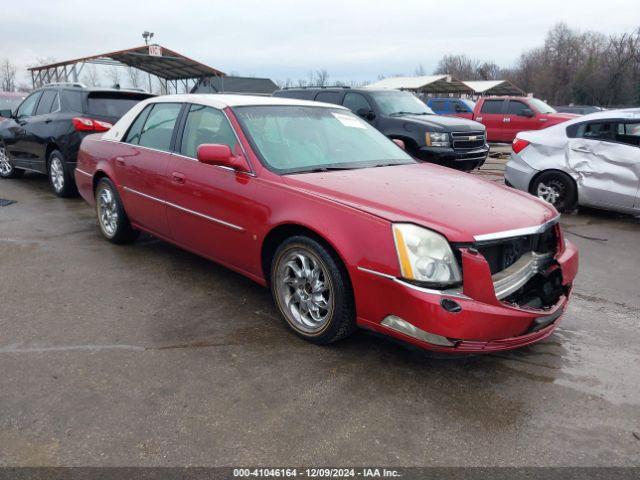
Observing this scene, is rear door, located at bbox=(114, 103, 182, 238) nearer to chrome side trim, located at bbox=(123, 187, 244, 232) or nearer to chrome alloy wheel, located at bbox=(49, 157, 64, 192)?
chrome side trim, located at bbox=(123, 187, 244, 232)

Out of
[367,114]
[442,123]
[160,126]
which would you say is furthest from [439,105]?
[160,126]

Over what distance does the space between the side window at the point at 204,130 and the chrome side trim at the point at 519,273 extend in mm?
2127

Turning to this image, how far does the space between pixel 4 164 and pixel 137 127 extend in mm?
6414

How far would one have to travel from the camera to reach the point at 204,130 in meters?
4.25

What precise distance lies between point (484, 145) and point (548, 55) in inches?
3246

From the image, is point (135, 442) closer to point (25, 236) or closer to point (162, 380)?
point (162, 380)

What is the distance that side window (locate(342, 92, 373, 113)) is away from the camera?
10.1 meters

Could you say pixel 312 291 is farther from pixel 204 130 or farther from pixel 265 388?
pixel 204 130

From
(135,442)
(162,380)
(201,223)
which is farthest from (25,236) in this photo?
(135,442)

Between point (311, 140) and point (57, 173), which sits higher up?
point (311, 140)

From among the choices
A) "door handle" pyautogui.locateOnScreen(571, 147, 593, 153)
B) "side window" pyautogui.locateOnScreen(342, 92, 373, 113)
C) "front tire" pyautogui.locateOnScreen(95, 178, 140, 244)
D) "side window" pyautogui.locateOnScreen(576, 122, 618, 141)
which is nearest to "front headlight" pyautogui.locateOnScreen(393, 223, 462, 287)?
"front tire" pyautogui.locateOnScreen(95, 178, 140, 244)

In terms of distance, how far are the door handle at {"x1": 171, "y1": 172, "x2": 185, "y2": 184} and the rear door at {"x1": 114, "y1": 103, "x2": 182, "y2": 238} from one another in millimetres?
148

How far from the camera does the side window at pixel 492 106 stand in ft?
54.8

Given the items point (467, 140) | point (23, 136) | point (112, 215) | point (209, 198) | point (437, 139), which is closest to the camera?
point (209, 198)
